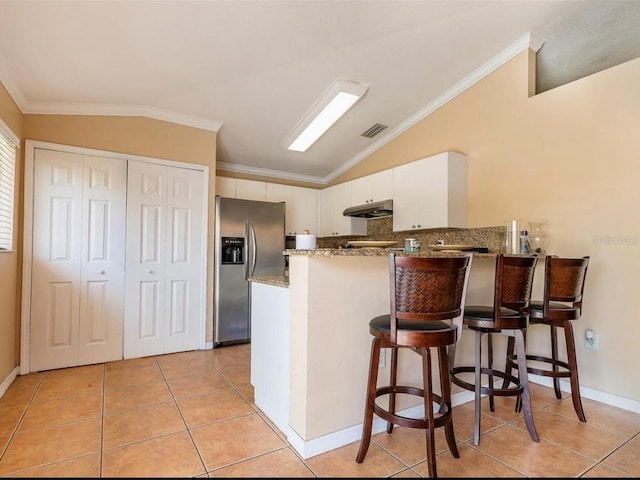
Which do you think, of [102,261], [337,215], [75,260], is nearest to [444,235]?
[337,215]

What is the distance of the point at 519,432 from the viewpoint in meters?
2.00

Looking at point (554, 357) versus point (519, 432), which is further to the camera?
point (554, 357)

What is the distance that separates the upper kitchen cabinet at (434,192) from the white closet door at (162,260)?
2.29 metres

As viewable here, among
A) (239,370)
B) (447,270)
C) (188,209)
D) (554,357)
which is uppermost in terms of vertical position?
(188,209)

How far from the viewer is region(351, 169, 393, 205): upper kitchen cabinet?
13.3 feet

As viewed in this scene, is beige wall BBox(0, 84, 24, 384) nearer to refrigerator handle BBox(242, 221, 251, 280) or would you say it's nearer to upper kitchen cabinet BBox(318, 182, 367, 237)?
refrigerator handle BBox(242, 221, 251, 280)

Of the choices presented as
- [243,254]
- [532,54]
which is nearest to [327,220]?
[243,254]

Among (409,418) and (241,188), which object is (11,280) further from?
(409,418)

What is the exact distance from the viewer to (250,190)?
4.55 m

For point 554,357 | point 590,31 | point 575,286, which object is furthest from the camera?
point 590,31

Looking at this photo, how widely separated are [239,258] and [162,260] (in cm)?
82

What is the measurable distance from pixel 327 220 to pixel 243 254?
1609 millimetres

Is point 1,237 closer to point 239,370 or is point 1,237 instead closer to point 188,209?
point 188,209

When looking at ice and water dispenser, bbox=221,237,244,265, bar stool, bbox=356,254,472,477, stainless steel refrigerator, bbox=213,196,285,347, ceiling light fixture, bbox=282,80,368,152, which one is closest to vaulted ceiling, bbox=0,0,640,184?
ceiling light fixture, bbox=282,80,368,152
